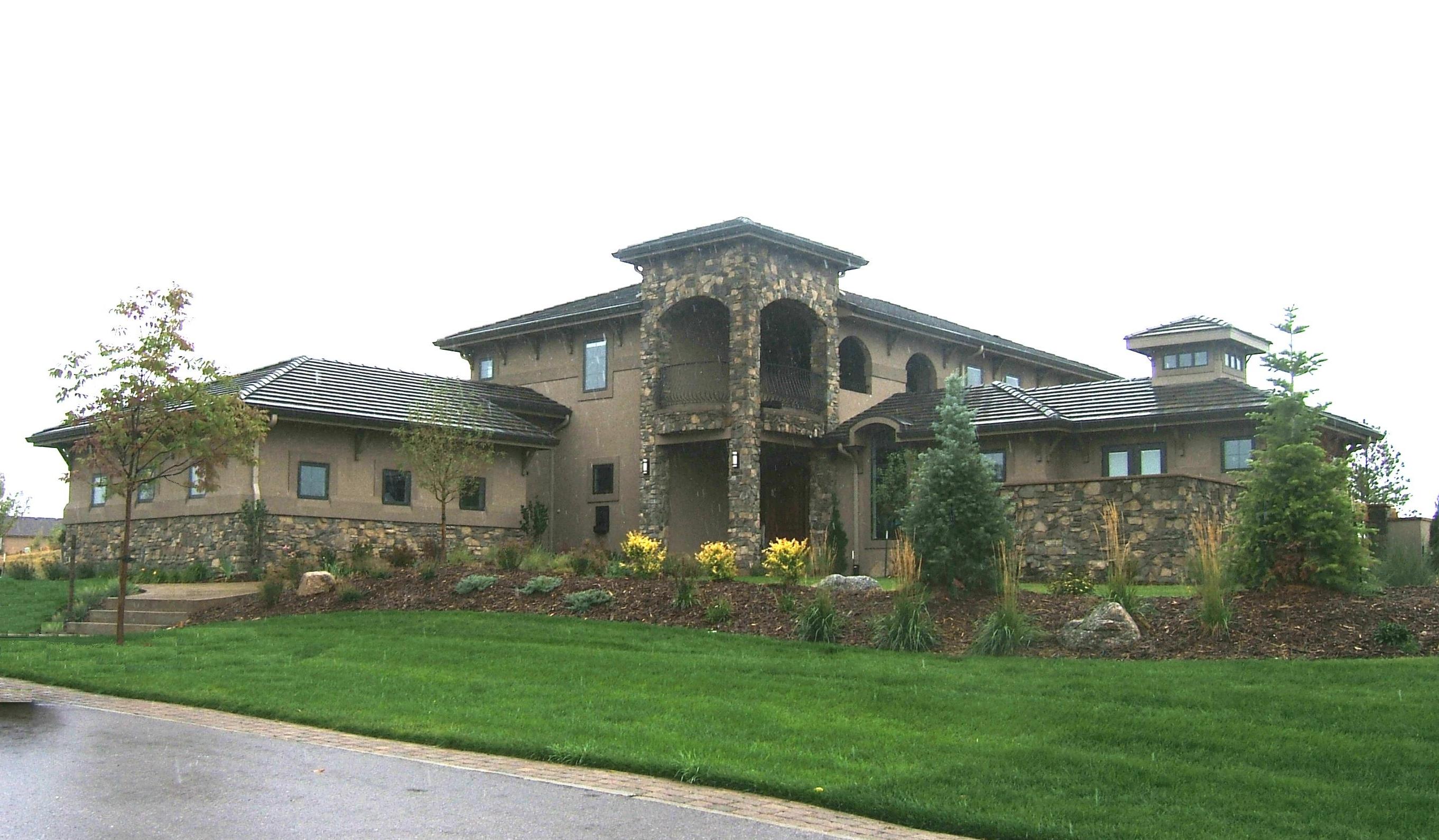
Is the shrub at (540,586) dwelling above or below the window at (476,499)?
below

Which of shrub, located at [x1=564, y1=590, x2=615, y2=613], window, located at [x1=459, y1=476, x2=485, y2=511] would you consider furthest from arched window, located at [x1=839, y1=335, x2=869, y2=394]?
shrub, located at [x1=564, y1=590, x2=615, y2=613]

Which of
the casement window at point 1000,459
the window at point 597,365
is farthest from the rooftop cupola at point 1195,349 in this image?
the window at point 597,365

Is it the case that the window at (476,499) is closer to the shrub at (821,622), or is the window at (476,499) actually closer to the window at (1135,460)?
the window at (1135,460)

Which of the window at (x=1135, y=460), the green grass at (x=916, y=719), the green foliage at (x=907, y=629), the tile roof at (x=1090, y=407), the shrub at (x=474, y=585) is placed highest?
the tile roof at (x=1090, y=407)

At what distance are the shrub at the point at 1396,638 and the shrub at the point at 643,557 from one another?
11.0 metres

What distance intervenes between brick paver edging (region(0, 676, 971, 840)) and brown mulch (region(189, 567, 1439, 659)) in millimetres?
5392

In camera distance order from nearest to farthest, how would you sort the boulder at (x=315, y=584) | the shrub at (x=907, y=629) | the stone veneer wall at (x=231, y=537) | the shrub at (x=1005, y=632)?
the shrub at (x=1005, y=632) < the shrub at (x=907, y=629) < the boulder at (x=315, y=584) < the stone veneer wall at (x=231, y=537)

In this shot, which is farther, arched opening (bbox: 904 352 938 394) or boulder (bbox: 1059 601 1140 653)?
arched opening (bbox: 904 352 938 394)

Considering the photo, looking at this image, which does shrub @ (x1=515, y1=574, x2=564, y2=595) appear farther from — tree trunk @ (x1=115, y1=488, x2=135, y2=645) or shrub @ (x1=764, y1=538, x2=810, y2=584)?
tree trunk @ (x1=115, y1=488, x2=135, y2=645)

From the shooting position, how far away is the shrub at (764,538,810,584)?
60.8ft

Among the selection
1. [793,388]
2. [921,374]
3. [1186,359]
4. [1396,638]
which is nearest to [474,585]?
[1396,638]

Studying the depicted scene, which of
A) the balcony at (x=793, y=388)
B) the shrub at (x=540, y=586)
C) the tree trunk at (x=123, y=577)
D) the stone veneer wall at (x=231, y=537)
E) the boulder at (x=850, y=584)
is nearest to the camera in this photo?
the boulder at (x=850, y=584)

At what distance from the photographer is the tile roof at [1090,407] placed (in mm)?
27109

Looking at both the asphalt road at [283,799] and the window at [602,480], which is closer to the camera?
the asphalt road at [283,799]
